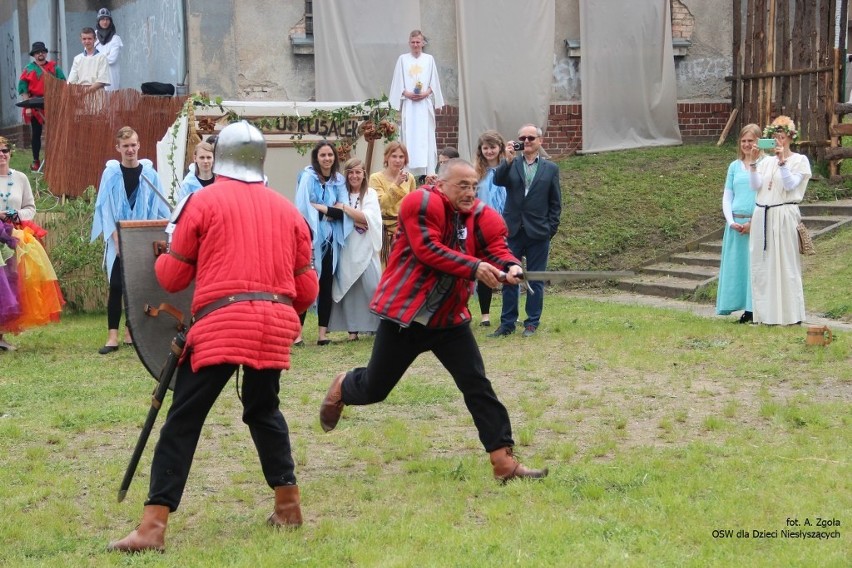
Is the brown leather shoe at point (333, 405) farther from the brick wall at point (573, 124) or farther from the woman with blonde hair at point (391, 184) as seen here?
the brick wall at point (573, 124)

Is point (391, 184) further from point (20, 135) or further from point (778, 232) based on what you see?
point (20, 135)

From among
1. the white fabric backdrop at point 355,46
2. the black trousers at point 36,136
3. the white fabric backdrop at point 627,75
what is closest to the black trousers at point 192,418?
the white fabric backdrop at point 355,46

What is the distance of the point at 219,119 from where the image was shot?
44.5 feet

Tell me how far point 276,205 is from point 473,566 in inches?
71.9

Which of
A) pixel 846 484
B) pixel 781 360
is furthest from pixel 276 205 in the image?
pixel 781 360

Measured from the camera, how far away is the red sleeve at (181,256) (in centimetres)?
534

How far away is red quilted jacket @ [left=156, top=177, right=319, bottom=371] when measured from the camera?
5301 millimetres

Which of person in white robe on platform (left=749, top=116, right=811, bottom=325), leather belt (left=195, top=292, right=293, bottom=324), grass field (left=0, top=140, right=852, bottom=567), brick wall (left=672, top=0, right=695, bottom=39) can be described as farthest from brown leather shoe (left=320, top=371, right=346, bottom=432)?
brick wall (left=672, top=0, right=695, bottom=39)

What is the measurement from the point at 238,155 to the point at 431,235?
Result: 117 cm

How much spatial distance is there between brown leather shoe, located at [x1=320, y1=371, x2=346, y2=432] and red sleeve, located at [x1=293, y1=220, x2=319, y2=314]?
121cm

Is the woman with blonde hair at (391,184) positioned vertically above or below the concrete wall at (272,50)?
below

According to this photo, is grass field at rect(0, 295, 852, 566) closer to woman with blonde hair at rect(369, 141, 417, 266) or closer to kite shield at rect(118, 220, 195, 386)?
kite shield at rect(118, 220, 195, 386)

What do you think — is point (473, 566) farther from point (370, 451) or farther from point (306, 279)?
point (370, 451)

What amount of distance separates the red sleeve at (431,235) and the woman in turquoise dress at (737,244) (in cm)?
635
